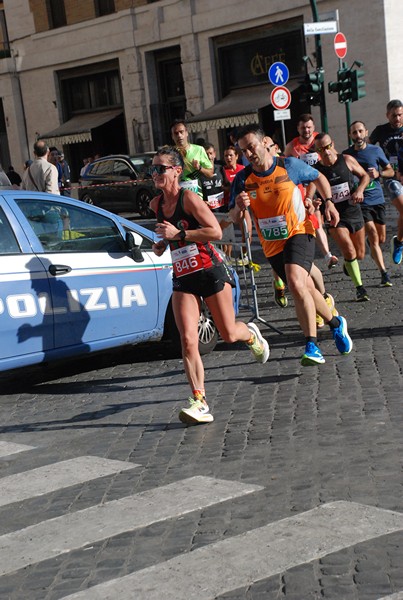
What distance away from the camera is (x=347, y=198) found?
12.2 metres

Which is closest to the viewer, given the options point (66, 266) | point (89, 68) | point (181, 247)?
point (181, 247)

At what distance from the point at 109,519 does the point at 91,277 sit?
12.4 feet

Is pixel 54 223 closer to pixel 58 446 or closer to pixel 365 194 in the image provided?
pixel 58 446

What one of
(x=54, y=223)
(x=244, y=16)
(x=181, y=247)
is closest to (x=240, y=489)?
(x=181, y=247)

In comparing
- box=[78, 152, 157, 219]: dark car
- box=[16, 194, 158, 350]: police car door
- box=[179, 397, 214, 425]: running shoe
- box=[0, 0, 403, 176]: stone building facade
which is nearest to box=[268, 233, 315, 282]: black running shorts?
box=[16, 194, 158, 350]: police car door

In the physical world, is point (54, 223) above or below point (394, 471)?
above

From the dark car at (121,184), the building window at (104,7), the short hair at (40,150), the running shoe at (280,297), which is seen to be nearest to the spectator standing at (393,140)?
the running shoe at (280,297)

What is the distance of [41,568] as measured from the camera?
4922mm

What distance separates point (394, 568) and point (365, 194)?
29.1 ft

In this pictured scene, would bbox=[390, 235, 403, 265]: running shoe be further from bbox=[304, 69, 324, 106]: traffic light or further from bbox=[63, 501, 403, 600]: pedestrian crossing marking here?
bbox=[304, 69, 324, 106]: traffic light

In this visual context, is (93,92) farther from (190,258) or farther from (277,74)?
(190,258)

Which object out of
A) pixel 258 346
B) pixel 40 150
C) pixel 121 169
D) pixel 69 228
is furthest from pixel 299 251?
pixel 121 169

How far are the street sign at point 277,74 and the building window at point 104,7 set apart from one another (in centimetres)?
1686

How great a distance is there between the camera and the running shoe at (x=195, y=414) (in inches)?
291
